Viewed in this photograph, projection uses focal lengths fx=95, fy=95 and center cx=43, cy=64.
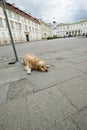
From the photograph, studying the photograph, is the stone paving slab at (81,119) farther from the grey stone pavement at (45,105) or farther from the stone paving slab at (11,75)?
the stone paving slab at (11,75)

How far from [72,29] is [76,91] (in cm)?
8390

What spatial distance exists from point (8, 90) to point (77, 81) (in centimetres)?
188

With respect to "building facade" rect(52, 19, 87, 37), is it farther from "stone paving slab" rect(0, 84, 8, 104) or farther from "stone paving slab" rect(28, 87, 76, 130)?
"stone paving slab" rect(28, 87, 76, 130)

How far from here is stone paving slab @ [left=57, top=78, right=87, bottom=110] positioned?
1819mm

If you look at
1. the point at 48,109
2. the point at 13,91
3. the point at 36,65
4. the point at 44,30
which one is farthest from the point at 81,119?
the point at 44,30

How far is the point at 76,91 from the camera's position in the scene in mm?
2164

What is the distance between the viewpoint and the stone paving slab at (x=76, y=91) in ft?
5.97

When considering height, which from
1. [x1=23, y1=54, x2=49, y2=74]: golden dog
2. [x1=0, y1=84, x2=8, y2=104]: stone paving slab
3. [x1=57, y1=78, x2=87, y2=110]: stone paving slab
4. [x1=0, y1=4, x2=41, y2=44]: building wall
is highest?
[x1=0, y1=4, x2=41, y2=44]: building wall

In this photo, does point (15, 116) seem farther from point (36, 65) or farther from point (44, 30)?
point (44, 30)

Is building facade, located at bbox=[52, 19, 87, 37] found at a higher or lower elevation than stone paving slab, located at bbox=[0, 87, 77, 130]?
higher

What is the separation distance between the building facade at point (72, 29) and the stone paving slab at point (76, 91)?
68.1 metres

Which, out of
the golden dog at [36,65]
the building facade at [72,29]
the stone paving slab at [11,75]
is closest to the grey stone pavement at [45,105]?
the stone paving slab at [11,75]

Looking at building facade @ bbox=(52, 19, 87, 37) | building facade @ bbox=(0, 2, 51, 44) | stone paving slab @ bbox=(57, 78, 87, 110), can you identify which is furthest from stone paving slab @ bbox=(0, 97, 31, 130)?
building facade @ bbox=(52, 19, 87, 37)

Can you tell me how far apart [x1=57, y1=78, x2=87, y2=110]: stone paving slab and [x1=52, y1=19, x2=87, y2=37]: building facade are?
6806 cm
